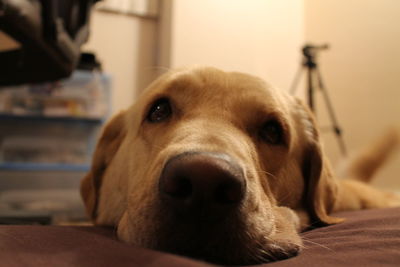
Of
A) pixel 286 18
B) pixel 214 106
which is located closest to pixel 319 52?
Answer: pixel 286 18

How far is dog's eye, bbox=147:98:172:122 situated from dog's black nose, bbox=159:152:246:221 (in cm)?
63

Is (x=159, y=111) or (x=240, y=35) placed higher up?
(x=240, y=35)

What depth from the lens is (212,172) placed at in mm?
677

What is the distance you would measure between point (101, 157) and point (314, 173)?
1012mm

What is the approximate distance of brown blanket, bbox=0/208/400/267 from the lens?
60cm

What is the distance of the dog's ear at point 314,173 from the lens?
156 centimetres

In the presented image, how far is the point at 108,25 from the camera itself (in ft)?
15.4

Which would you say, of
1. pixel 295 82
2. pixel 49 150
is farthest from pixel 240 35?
pixel 49 150

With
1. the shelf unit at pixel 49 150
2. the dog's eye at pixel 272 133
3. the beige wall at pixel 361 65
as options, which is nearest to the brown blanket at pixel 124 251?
the dog's eye at pixel 272 133

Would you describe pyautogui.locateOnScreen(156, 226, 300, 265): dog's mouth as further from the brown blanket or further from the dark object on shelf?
the dark object on shelf

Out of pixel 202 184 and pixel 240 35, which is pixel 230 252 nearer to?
pixel 202 184

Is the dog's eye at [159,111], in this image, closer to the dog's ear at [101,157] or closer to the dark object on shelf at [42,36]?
the dog's ear at [101,157]

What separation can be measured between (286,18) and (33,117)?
11.8 feet

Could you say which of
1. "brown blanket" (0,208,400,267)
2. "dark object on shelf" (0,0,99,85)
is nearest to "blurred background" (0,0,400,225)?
"dark object on shelf" (0,0,99,85)
